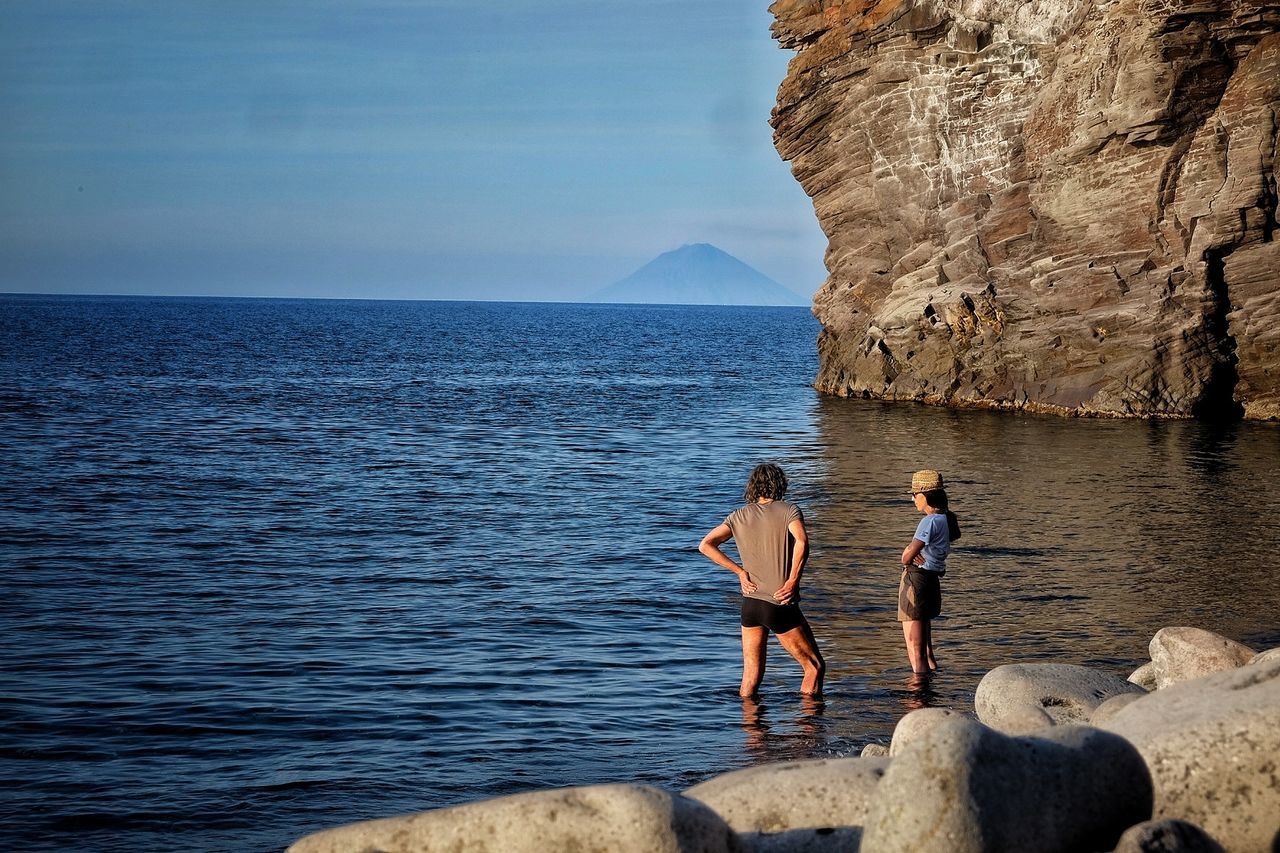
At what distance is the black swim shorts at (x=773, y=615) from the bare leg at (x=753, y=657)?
27 centimetres

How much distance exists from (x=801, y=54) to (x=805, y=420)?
46.6 feet

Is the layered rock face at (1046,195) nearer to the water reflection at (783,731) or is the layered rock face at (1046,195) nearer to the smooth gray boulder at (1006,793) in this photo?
the water reflection at (783,731)

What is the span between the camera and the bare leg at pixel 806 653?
10547mm

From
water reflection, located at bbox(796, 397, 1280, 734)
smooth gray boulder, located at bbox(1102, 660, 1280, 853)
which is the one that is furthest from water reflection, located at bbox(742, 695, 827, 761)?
smooth gray boulder, located at bbox(1102, 660, 1280, 853)

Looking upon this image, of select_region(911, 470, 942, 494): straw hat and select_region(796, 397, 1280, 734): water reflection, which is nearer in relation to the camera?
select_region(911, 470, 942, 494): straw hat

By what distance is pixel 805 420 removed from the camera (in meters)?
40.2

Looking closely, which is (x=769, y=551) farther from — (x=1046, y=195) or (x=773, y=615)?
(x=1046, y=195)

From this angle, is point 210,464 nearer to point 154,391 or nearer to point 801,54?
point 154,391

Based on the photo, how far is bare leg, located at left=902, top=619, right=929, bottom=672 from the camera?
11.7 meters

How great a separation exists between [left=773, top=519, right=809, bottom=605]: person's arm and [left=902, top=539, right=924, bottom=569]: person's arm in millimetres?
1571

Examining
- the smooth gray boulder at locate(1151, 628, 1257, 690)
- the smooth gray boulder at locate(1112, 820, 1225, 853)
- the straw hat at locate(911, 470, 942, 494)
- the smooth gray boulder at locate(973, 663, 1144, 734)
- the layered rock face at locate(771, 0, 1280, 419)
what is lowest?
the smooth gray boulder at locate(973, 663, 1144, 734)

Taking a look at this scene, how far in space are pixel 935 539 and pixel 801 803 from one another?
575cm

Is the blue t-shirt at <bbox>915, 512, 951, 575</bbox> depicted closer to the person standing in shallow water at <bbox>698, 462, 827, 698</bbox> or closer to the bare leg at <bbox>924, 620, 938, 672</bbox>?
the bare leg at <bbox>924, 620, 938, 672</bbox>

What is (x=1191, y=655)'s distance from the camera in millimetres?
9539
